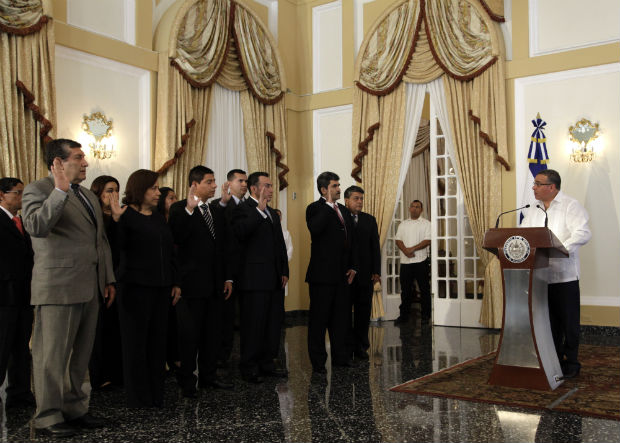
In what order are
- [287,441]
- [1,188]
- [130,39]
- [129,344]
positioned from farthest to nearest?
[130,39], [1,188], [129,344], [287,441]

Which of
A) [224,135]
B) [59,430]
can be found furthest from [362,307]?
[224,135]

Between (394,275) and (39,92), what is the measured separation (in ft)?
16.0

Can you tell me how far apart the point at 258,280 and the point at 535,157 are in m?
3.88

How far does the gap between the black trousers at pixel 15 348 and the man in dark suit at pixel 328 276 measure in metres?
1.99

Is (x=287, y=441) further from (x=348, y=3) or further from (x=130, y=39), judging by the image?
(x=348, y=3)

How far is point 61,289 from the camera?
10.1ft

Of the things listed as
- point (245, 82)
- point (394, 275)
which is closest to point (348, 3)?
point (245, 82)

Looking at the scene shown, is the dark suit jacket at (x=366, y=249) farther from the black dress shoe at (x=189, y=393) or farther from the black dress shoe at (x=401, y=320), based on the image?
the black dress shoe at (x=401, y=320)

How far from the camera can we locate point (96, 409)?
12.0ft

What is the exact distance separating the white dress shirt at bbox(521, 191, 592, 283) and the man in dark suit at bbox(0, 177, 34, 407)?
3664 mm

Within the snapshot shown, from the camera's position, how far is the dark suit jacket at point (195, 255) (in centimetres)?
397

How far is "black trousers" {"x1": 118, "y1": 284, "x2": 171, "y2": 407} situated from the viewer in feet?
11.8

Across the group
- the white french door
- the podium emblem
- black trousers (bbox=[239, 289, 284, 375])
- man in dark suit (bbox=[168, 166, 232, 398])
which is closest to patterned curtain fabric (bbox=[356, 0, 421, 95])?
the white french door

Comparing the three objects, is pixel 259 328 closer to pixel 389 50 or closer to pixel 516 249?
pixel 516 249
